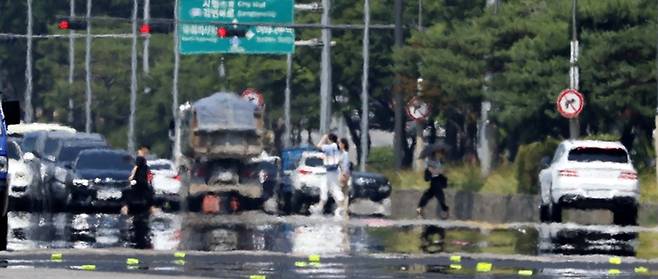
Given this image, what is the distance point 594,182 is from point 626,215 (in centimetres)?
82

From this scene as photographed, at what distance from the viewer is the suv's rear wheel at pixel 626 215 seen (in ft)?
132

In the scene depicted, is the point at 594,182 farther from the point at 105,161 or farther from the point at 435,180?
the point at 105,161

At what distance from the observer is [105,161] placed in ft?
159

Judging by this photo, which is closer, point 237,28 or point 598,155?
point 598,155

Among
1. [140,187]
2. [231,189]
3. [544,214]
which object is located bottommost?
[231,189]

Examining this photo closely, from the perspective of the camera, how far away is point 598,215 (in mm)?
44375

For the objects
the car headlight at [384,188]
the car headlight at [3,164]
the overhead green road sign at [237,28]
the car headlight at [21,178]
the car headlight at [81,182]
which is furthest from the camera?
the overhead green road sign at [237,28]

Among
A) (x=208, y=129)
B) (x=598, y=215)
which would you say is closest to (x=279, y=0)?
(x=208, y=129)

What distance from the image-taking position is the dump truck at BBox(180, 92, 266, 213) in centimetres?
5619

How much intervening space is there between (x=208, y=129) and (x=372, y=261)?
36.3m

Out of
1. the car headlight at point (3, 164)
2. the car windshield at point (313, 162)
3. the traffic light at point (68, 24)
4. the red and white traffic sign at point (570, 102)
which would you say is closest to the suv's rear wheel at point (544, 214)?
the red and white traffic sign at point (570, 102)

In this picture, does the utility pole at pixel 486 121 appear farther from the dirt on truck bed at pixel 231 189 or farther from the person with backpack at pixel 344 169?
the person with backpack at pixel 344 169

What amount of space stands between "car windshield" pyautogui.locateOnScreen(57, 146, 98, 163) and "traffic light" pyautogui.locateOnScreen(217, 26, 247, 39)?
15.0m

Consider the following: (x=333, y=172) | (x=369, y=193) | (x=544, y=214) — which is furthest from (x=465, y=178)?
(x=544, y=214)
